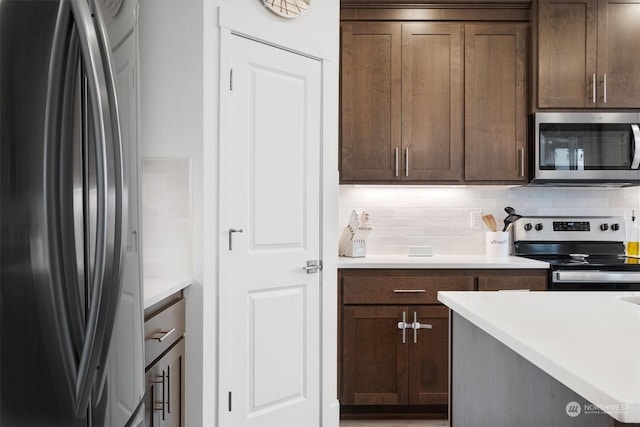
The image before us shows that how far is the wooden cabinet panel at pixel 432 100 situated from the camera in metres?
3.19

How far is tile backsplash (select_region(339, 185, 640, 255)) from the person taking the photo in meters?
3.50

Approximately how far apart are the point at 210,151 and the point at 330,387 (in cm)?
142

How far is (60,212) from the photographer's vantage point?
878 millimetres

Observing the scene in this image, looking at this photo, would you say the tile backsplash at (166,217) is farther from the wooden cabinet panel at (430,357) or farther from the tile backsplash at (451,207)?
the tile backsplash at (451,207)

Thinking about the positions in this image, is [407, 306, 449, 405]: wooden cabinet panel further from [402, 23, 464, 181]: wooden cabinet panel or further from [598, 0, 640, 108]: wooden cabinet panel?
[598, 0, 640, 108]: wooden cabinet panel

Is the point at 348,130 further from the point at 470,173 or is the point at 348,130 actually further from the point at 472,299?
the point at 472,299

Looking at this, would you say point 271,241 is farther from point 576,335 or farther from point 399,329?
point 576,335

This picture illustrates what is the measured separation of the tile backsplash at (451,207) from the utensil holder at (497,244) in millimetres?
175

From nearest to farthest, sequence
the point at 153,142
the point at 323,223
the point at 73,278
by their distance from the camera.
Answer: the point at 73,278
the point at 153,142
the point at 323,223

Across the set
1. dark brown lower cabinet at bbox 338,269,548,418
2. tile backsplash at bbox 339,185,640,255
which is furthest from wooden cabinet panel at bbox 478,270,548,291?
tile backsplash at bbox 339,185,640,255

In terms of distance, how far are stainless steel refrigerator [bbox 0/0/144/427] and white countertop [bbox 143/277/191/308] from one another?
574 millimetres

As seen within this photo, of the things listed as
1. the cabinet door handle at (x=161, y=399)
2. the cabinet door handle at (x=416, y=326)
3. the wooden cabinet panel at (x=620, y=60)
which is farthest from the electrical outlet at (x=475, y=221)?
the cabinet door handle at (x=161, y=399)

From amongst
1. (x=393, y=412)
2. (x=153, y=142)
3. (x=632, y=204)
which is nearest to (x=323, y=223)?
(x=153, y=142)

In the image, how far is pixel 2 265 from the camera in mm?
784
